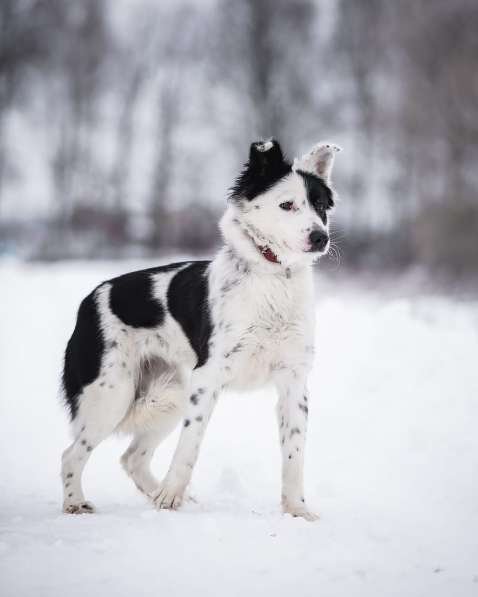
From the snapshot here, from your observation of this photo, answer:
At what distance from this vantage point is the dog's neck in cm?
418

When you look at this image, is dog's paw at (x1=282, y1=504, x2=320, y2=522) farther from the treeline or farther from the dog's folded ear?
the treeline

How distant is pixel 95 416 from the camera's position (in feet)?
14.2

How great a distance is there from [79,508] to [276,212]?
223cm

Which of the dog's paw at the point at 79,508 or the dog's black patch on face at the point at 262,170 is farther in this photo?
the dog's black patch on face at the point at 262,170

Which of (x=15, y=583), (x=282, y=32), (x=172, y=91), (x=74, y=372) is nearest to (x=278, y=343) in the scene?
(x=74, y=372)

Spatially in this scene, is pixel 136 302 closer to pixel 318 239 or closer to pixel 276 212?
pixel 276 212

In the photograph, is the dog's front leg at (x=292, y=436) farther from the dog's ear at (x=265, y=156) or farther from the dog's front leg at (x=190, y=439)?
the dog's ear at (x=265, y=156)

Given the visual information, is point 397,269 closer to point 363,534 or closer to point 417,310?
point 417,310

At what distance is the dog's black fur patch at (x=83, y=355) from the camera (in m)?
4.45

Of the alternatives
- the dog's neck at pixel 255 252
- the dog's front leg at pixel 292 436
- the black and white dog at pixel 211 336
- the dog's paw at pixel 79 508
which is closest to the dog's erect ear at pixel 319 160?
the black and white dog at pixel 211 336

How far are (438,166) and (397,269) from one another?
2483mm

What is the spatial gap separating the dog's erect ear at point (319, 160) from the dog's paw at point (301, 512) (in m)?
2.25

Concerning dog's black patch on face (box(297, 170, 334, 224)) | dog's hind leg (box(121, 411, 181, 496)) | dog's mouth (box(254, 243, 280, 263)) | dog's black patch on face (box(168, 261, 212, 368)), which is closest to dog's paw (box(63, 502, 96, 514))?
dog's hind leg (box(121, 411, 181, 496))

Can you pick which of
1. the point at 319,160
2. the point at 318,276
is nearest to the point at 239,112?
the point at 318,276
